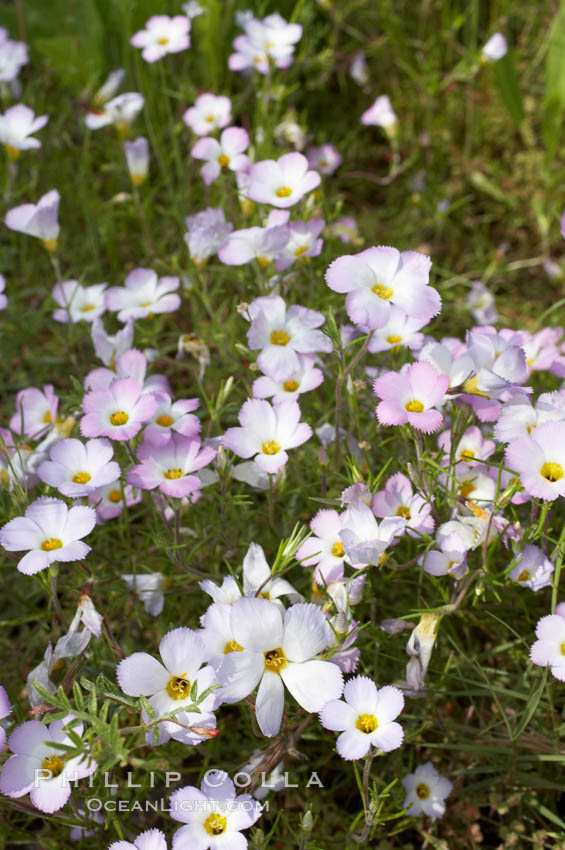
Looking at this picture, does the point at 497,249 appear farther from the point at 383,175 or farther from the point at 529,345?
the point at 529,345

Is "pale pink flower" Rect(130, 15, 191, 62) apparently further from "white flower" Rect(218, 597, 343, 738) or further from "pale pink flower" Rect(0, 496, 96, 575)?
"white flower" Rect(218, 597, 343, 738)

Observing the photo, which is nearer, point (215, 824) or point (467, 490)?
point (215, 824)

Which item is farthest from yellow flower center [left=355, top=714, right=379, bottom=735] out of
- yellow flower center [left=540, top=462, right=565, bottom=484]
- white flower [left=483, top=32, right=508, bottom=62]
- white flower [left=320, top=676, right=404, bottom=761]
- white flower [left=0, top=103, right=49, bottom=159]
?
white flower [left=483, top=32, right=508, bottom=62]

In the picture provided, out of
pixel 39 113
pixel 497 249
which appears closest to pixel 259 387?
pixel 497 249

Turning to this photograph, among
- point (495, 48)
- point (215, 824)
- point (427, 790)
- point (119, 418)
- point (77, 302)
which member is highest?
point (495, 48)

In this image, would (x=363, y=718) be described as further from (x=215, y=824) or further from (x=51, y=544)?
(x=51, y=544)

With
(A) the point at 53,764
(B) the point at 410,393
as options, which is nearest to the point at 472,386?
(B) the point at 410,393

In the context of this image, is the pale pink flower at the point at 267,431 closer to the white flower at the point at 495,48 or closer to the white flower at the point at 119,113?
the white flower at the point at 119,113
